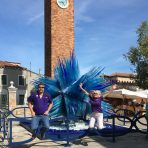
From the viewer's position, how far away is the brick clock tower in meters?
28.9

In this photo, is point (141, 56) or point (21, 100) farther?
point (21, 100)

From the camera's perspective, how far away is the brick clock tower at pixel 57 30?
28.9m

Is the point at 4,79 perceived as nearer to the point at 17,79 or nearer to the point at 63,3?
the point at 17,79

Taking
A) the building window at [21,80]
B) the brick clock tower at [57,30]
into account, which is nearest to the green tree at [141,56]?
the brick clock tower at [57,30]

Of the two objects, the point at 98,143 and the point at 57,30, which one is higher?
the point at 57,30

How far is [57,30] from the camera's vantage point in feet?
97.4

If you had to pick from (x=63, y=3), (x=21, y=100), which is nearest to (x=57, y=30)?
(x=63, y=3)

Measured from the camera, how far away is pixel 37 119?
10672mm

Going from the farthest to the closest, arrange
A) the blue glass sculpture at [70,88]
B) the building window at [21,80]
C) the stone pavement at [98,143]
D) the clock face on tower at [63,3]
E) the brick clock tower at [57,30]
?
the building window at [21,80] → the clock face on tower at [63,3] → the brick clock tower at [57,30] → the blue glass sculpture at [70,88] → the stone pavement at [98,143]

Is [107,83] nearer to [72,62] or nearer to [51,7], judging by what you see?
[72,62]

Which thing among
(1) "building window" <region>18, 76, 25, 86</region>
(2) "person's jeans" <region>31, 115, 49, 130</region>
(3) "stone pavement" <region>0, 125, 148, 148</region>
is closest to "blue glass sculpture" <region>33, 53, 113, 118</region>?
(3) "stone pavement" <region>0, 125, 148, 148</region>

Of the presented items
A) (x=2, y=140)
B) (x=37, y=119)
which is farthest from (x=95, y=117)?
(x=2, y=140)

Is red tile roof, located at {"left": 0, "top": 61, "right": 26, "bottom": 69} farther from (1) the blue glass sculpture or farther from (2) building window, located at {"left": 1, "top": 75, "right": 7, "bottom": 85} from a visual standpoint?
(1) the blue glass sculpture

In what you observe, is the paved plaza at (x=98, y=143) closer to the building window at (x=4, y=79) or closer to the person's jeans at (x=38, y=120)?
the person's jeans at (x=38, y=120)
